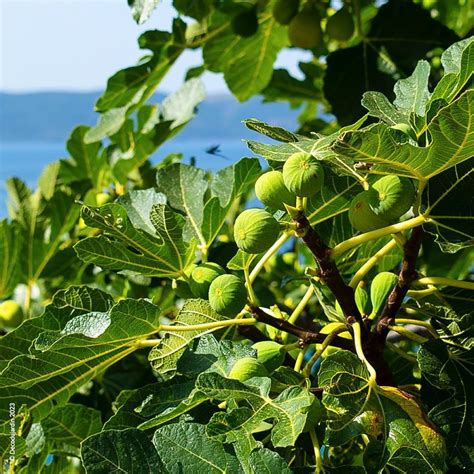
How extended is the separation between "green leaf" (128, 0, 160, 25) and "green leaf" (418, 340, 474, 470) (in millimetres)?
813

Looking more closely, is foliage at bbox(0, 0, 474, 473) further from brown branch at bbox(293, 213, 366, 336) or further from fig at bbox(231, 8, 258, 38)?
fig at bbox(231, 8, 258, 38)

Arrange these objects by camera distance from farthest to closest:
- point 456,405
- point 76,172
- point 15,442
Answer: point 76,172
point 15,442
point 456,405

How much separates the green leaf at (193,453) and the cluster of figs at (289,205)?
0.46ft

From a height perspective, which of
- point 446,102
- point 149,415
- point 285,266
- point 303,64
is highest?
point 446,102

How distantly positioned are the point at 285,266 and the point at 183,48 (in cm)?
65

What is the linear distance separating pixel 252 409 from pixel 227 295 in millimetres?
149

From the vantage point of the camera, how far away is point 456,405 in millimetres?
905

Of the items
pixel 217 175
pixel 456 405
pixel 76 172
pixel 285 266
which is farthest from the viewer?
pixel 285 266

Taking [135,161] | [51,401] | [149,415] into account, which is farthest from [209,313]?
[135,161]

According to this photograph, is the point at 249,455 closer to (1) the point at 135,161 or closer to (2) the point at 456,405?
(2) the point at 456,405

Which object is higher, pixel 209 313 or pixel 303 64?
pixel 209 313

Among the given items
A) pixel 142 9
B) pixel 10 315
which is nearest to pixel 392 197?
pixel 142 9

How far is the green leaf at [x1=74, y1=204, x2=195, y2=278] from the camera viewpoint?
39.0 inches

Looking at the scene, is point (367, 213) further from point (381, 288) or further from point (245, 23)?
point (245, 23)
